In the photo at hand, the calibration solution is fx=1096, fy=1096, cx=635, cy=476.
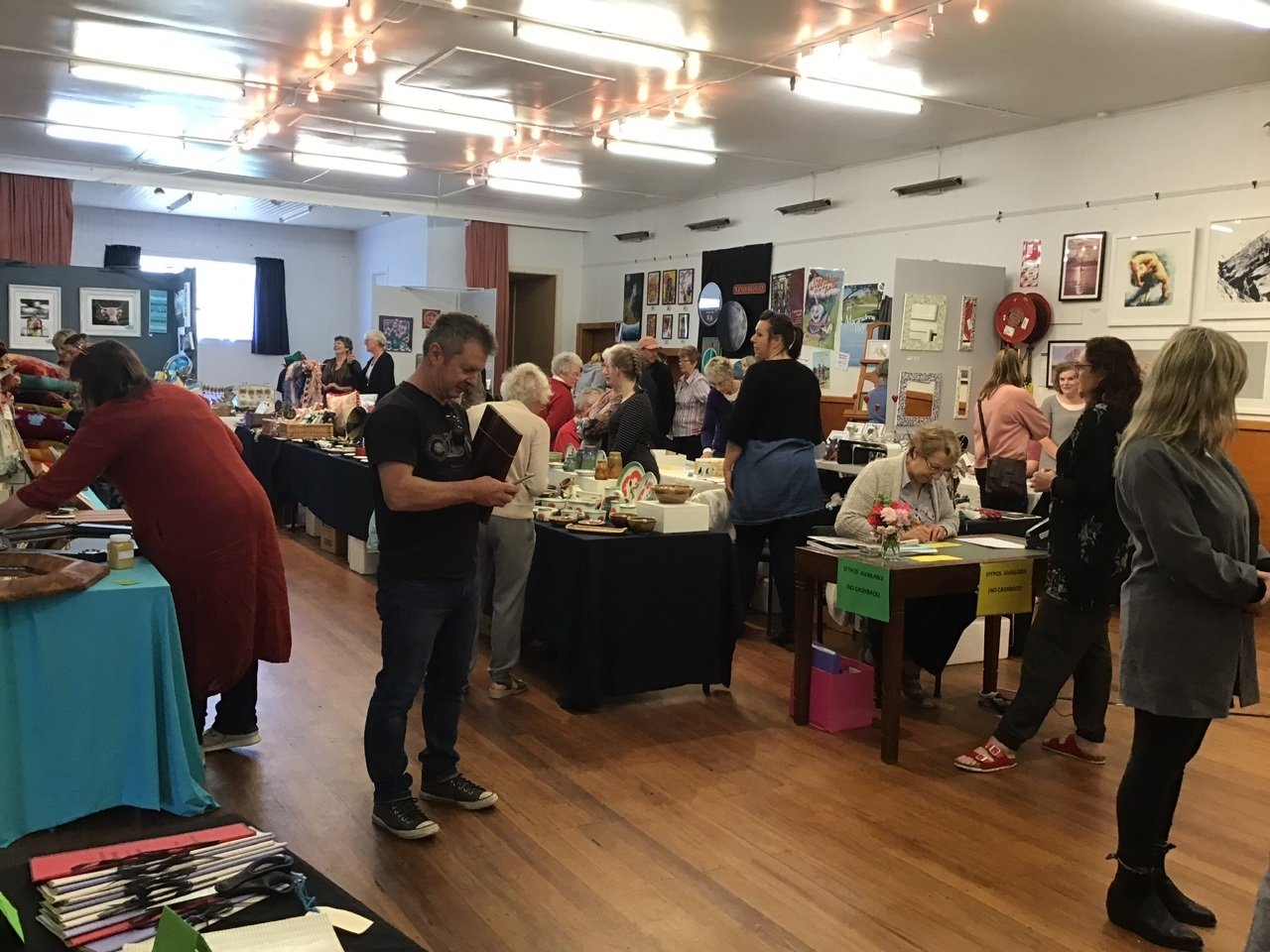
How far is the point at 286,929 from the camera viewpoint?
1588 mm

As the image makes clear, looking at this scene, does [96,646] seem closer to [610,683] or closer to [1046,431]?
[610,683]

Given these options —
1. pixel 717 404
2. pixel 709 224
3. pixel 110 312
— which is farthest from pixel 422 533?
pixel 709 224

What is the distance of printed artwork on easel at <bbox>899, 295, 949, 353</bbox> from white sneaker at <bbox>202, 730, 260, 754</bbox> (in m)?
5.75

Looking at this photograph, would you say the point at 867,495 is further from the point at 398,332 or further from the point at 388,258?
the point at 388,258

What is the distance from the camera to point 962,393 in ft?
28.6

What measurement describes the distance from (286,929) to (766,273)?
10.2m

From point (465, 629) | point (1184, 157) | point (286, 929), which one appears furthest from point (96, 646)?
point (1184, 157)

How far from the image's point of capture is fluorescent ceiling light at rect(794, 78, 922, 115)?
7.24 metres

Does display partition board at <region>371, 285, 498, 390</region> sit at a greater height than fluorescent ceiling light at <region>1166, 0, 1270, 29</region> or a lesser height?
lesser

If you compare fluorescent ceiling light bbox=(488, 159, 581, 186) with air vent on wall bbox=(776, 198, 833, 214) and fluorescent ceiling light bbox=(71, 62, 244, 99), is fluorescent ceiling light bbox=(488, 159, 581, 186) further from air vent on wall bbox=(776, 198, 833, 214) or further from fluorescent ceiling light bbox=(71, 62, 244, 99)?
fluorescent ceiling light bbox=(71, 62, 244, 99)

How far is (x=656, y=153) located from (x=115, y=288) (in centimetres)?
527

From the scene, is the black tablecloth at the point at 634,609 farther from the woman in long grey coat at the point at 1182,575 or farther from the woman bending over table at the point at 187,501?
the woman in long grey coat at the point at 1182,575

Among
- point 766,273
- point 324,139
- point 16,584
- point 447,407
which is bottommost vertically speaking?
point 16,584

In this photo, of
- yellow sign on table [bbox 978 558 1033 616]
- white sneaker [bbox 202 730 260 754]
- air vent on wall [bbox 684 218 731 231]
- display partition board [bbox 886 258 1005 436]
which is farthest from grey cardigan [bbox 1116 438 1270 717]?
air vent on wall [bbox 684 218 731 231]
